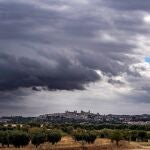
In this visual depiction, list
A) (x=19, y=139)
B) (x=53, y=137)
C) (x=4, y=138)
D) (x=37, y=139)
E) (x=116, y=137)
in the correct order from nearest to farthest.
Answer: (x=4, y=138)
(x=19, y=139)
(x=37, y=139)
(x=53, y=137)
(x=116, y=137)

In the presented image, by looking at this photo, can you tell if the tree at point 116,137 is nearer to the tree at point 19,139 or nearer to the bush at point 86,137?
the bush at point 86,137

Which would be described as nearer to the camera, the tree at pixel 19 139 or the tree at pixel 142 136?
the tree at pixel 19 139

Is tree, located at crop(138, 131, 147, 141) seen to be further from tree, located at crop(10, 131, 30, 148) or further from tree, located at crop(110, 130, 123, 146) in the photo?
tree, located at crop(10, 131, 30, 148)

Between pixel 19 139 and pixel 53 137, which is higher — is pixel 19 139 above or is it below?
below

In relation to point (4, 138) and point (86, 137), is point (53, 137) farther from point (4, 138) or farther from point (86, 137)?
point (4, 138)

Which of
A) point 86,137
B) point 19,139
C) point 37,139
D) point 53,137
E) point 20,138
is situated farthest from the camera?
point 86,137

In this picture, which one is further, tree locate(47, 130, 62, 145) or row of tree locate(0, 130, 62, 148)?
tree locate(47, 130, 62, 145)

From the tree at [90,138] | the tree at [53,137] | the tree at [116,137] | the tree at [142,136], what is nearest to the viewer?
the tree at [53,137]

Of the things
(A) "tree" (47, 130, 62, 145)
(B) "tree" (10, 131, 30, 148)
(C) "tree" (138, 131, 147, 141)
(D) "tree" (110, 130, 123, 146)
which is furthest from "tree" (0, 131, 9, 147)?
(C) "tree" (138, 131, 147, 141)

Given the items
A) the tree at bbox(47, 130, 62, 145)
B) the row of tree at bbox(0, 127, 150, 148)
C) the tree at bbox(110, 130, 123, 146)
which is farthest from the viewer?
the tree at bbox(110, 130, 123, 146)

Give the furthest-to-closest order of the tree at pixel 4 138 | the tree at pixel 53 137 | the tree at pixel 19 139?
the tree at pixel 53 137 → the tree at pixel 19 139 → the tree at pixel 4 138

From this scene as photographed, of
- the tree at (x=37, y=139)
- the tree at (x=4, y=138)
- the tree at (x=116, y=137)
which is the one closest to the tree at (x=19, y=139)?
the tree at (x=4, y=138)

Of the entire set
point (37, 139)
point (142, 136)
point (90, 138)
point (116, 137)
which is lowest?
point (37, 139)

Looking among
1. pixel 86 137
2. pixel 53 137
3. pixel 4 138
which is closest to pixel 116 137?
pixel 86 137
